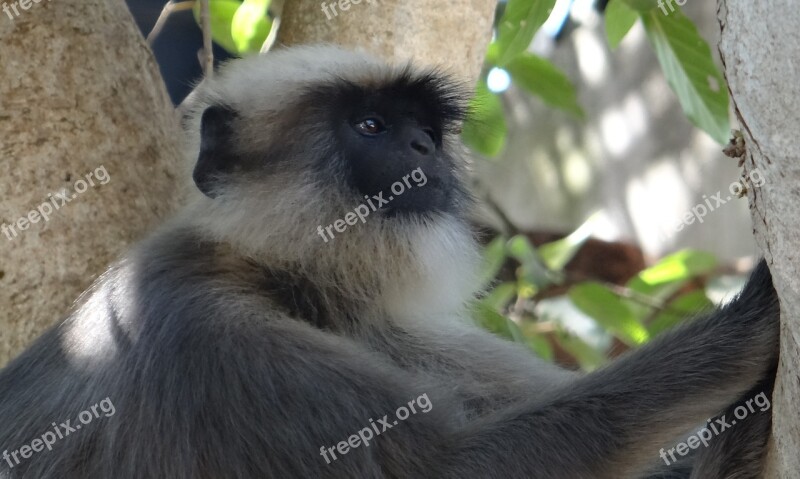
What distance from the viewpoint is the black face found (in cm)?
344

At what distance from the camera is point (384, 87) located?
3.61 meters

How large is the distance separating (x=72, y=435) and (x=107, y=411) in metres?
0.14

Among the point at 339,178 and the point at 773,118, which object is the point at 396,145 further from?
the point at 773,118

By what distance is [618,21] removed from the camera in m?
3.97

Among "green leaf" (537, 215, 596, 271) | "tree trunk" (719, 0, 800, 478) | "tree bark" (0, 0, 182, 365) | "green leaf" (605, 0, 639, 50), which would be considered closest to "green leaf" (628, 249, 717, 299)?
"green leaf" (537, 215, 596, 271)

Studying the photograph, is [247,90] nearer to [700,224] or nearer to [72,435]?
[72,435]

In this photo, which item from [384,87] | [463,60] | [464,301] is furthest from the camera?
[463,60]

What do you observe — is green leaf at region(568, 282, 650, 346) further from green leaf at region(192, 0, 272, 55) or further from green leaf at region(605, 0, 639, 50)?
green leaf at region(192, 0, 272, 55)

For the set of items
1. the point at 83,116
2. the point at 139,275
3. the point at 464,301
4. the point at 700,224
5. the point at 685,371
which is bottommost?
the point at 700,224

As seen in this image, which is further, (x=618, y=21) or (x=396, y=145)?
(x=618, y=21)

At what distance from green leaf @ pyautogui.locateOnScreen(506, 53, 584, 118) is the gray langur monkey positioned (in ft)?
2.77

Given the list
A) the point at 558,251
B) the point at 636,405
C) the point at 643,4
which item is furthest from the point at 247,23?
the point at 636,405

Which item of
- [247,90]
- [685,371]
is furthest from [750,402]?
[247,90]

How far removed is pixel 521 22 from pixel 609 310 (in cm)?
156
